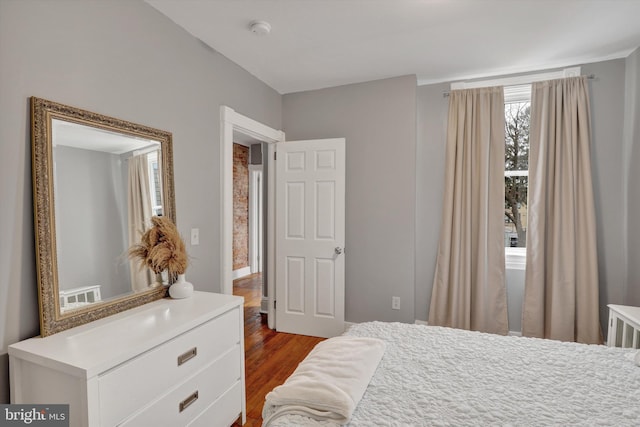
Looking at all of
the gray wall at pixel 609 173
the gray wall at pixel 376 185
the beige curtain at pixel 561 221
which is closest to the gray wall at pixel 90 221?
the gray wall at pixel 376 185

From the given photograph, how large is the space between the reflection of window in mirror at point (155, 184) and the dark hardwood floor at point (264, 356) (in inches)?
56.0

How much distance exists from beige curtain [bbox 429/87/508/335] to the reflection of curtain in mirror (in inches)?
98.7

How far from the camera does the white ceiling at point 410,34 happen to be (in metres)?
1.99

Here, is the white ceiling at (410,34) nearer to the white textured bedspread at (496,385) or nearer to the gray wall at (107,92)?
the gray wall at (107,92)

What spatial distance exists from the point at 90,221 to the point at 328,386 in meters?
1.38

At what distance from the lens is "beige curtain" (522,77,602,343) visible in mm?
2650

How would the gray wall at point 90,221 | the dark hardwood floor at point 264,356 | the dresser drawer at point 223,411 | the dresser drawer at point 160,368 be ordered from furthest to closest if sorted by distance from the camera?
the dark hardwood floor at point 264,356, the dresser drawer at point 223,411, the gray wall at point 90,221, the dresser drawer at point 160,368

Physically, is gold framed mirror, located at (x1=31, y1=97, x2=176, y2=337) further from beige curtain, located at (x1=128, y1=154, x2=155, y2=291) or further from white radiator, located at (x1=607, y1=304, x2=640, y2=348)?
white radiator, located at (x1=607, y1=304, x2=640, y2=348)

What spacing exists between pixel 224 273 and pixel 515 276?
8.72ft

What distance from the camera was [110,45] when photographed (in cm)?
170

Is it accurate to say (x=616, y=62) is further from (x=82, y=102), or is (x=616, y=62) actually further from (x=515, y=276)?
(x=82, y=102)

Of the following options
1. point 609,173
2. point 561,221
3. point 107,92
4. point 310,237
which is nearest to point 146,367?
point 107,92

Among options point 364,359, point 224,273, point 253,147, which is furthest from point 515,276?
point 253,147

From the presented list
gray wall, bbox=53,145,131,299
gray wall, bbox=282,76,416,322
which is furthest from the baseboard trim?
gray wall, bbox=53,145,131,299
